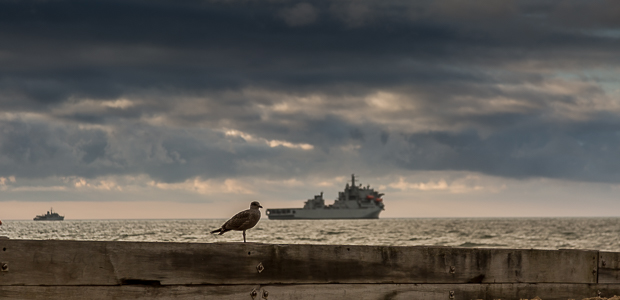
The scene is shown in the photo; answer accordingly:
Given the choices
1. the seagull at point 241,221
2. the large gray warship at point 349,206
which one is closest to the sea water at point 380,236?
the seagull at point 241,221

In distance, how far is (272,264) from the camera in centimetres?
561

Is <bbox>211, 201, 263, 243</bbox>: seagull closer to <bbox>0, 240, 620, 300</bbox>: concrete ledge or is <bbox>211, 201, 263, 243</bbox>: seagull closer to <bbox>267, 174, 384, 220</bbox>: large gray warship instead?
<bbox>0, 240, 620, 300</bbox>: concrete ledge

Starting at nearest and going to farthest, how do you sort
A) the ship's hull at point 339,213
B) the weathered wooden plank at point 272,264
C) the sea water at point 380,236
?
the weathered wooden plank at point 272,264 → the sea water at point 380,236 → the ship's hull at point 339,213

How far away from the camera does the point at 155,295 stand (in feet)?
17.3

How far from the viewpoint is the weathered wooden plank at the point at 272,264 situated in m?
5.04

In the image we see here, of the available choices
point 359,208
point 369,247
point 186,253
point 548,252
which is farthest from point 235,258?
point 359,208

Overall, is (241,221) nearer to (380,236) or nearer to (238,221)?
(238,221)

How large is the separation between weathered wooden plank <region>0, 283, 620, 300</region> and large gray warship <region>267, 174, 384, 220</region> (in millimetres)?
168236

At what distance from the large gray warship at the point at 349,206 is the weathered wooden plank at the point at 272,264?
552 ft

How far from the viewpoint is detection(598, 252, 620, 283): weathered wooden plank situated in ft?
23.1

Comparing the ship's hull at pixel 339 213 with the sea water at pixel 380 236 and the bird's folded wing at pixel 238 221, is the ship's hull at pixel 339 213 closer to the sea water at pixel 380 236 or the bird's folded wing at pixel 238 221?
the sea water at pixel 380 236

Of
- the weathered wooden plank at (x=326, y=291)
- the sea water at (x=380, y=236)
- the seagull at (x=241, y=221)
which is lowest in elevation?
the sea water at (x=380, y=236)

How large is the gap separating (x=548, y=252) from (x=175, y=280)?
13.4 feet

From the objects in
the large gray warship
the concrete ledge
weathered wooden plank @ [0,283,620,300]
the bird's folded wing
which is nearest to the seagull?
the bird's folded wing
